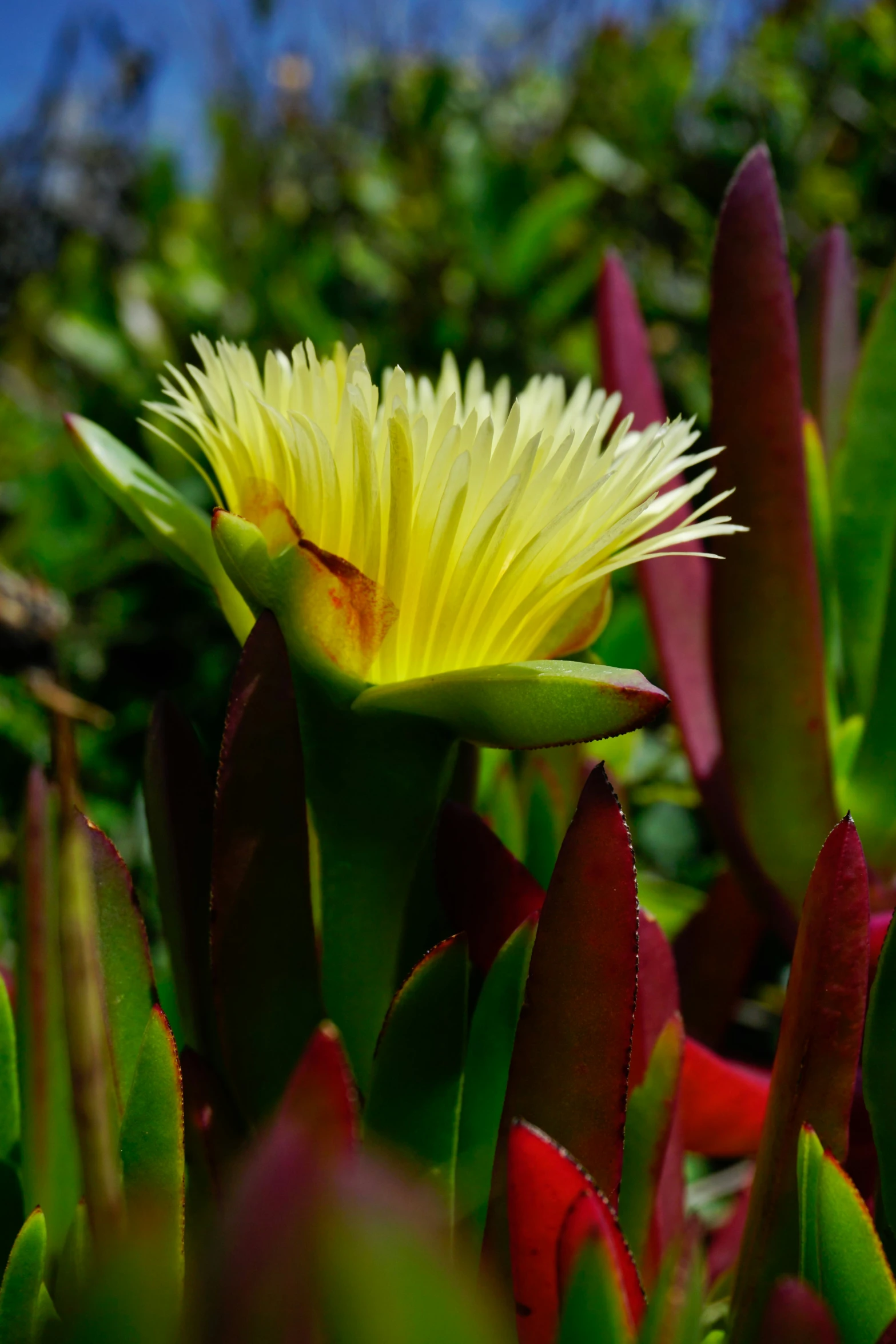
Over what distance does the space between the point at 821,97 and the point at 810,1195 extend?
1.52 meters

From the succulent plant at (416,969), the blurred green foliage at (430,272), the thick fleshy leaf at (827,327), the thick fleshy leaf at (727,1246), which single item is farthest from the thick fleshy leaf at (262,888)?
the blurred green foliage at (430,272)

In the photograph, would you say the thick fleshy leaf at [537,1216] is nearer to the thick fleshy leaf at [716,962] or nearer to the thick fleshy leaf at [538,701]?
the thick fleshy leaf at [538,701]

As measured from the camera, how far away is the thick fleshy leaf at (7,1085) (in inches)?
15.0

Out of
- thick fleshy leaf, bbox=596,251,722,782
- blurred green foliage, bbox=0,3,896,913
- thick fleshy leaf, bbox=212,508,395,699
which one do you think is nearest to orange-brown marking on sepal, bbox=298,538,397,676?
thick fleshy leaf, bbox=212,508,395,699

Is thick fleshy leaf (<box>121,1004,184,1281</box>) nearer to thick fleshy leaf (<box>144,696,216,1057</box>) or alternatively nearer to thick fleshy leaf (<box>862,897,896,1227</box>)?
thick fleshy leaf (<box>144,696,216,1057</box>)

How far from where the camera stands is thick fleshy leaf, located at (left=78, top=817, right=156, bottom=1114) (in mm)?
354

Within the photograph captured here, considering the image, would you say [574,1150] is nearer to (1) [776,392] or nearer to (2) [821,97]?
(1) [776,392]

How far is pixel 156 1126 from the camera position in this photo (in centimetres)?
31

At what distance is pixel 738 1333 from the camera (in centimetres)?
34

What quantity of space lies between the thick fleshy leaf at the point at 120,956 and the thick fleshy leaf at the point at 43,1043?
2 centimetres

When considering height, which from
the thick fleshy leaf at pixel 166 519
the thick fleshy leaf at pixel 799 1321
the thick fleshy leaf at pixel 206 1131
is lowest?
the thick fleshy leaf at pixel 206 1131

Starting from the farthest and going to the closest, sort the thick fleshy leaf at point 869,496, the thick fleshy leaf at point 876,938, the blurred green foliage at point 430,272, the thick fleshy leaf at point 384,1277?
1. the blurred green foliage at point 430,272
2. the thick fleshy leaf at point 869,496
3. the thick fleshy leaf at point 876,938
4. the thick fleshy leaf at point 384,1277

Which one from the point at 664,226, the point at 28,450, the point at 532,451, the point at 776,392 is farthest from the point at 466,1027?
the point at 664,226

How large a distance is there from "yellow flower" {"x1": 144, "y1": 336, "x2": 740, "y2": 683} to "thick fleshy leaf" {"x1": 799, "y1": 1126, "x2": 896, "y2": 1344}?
17 centimetres
